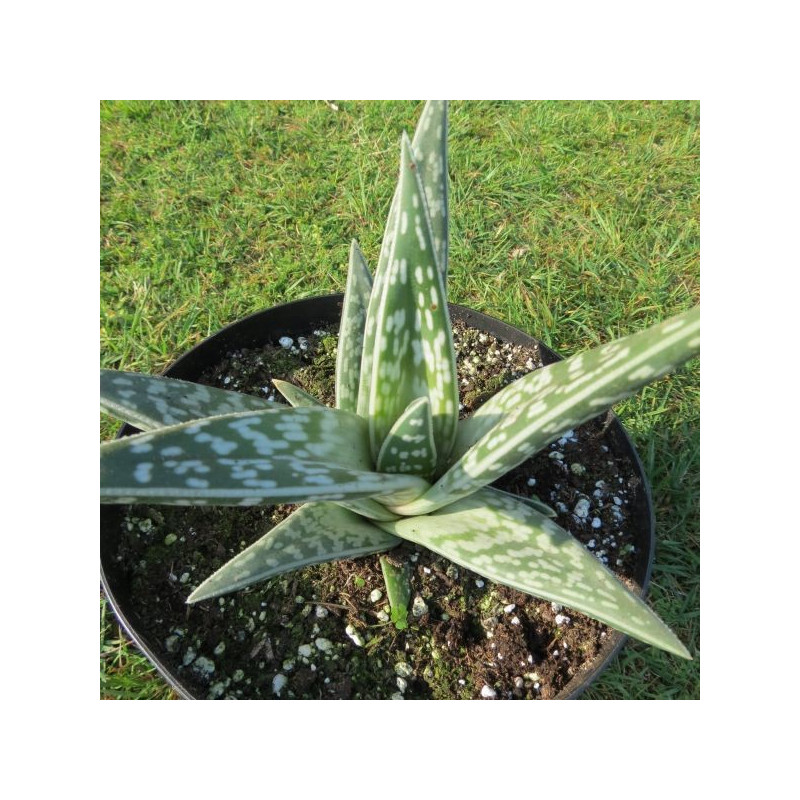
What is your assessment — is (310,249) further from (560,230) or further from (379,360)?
(379,360)

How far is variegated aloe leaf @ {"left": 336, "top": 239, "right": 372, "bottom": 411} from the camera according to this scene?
3.13ft

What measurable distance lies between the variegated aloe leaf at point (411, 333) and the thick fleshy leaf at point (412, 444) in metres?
0.03

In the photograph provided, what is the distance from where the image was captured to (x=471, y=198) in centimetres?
178

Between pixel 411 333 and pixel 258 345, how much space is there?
1.90 ft

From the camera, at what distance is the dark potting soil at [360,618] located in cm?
100

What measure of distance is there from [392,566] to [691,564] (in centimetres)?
69

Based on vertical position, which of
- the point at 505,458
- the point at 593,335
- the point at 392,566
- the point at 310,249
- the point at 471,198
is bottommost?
the point at 392,566

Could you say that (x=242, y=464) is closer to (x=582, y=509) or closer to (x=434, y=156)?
(x=434, y=156)

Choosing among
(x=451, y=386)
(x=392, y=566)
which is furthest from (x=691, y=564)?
(x=451, y=386)

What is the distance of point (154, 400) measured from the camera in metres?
0.81

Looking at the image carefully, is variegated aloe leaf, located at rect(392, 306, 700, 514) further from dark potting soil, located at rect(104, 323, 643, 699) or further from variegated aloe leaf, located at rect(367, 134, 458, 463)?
dark potting soil, located at rect(104, 323, 643, 699)

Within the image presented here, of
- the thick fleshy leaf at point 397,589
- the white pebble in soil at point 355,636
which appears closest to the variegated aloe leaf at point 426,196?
the thick fleshy leaf at point 397,589

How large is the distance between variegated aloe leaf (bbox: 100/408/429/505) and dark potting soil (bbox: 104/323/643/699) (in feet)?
1.07

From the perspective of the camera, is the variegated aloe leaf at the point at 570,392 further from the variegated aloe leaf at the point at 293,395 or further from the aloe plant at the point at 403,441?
the variegated aloe leaf at the point at 293,395
